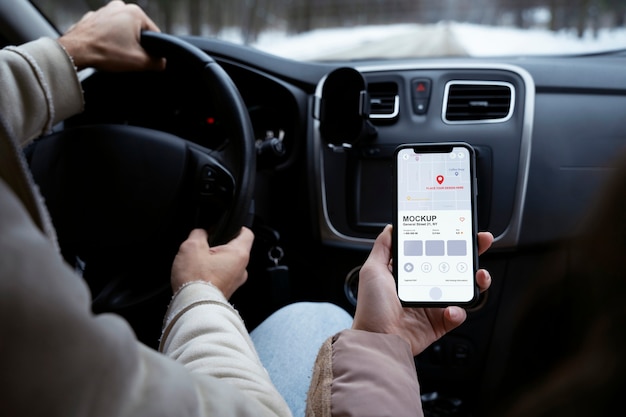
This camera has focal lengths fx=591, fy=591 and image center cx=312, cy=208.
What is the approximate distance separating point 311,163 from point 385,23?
8.56 feet

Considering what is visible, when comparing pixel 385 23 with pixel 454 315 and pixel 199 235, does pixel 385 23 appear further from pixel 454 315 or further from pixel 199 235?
pixel 454 315

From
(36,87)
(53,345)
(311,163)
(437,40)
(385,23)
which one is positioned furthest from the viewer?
(437,40)

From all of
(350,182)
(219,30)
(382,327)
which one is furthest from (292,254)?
(219,30)

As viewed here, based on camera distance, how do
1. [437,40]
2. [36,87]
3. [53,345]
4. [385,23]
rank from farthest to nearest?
[437,40]
[385,23]
[36,87]
[53,345]

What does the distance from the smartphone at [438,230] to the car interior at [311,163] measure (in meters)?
0.33

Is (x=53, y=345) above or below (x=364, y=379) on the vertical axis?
above

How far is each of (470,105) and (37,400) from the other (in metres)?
1.24

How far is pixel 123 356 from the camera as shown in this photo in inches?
19.4

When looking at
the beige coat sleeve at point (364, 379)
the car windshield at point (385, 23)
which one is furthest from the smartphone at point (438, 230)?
the car windshield at point (385, 23)

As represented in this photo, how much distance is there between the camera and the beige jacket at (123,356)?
17.4 inches

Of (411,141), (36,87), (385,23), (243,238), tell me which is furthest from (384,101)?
(385,23)

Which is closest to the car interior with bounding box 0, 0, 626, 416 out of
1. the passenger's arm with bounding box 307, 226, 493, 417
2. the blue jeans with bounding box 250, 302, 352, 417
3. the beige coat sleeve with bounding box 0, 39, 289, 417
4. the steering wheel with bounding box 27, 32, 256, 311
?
Answer: the steering wheel with bounding box 27, 32, 256, 311

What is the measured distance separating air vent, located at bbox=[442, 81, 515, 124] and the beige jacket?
76cm

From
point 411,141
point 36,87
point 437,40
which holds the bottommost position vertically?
point 437,40
